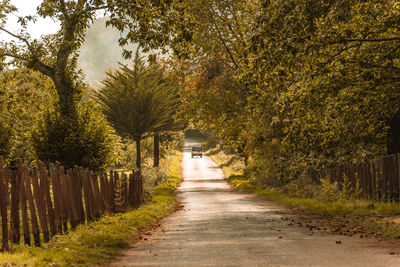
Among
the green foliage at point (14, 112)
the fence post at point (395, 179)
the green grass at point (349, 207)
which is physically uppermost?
the green foliage at point (14, 112)

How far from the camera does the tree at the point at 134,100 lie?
27.8 metres

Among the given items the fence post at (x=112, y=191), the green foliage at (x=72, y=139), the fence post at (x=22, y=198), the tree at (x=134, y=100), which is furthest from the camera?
the tree at (x=134, y=100)

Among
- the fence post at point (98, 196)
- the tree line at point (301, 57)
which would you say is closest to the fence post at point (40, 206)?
the fence post at point (98, 196)

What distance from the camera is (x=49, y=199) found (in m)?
10.4

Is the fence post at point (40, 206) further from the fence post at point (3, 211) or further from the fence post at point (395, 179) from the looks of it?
the fence post at point (395, 179)

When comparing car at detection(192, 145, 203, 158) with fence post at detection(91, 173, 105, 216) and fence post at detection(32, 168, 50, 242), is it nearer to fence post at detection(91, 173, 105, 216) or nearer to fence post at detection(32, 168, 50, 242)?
fence post at detection(91, 173, 105, 216)

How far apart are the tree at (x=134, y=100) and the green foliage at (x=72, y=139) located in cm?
761

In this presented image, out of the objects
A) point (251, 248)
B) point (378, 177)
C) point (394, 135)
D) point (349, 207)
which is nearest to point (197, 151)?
point (394, 135)

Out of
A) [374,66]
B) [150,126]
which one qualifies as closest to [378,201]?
[374,66]

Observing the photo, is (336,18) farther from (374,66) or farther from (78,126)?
(78,126)

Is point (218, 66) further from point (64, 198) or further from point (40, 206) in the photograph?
point (40, 206)

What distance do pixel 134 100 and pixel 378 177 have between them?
14444 millimetres

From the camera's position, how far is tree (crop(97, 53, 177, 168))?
91.0 feet

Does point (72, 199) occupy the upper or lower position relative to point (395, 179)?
upper
